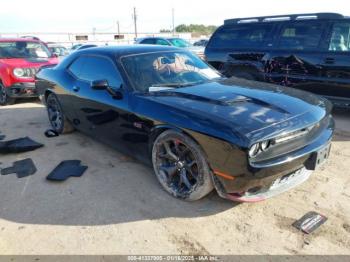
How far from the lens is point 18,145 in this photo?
4875mm

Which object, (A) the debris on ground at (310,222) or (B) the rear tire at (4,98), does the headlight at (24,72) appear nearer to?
(B) the rear tire at (4,98)

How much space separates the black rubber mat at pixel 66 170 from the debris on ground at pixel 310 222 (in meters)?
2.55

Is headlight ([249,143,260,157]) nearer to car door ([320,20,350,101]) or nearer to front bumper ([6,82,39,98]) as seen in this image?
car door ([320,20,350,101])

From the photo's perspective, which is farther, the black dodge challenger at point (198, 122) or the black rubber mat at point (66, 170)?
the black rubber mat at point (66, 170)

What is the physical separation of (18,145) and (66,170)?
127 centimetres

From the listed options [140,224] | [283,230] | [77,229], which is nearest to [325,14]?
[283,230]

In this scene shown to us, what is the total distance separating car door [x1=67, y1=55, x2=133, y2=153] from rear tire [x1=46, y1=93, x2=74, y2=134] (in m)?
0.58

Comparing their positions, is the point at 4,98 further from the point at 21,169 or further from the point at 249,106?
the point at 249,106

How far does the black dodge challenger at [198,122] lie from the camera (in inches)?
107

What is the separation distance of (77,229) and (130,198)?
0.67m

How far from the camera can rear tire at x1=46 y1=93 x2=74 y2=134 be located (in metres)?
5.41

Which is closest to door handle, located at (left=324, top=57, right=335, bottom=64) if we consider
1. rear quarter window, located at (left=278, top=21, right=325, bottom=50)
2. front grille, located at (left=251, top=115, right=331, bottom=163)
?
rear quarter window, located at (left=278, top=21, right=325, bottom=50)

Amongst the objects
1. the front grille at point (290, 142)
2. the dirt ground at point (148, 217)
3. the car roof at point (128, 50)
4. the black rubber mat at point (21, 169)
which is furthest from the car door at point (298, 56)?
the black rubber mat at point (21, 169)

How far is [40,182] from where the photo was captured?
3857mm
